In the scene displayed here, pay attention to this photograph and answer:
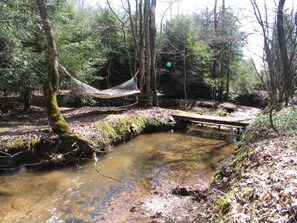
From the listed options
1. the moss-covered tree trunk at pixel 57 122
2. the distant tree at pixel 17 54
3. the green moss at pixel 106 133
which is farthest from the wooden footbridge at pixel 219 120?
the distant tree at pixel 17 54

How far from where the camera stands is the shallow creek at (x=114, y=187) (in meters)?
3.67

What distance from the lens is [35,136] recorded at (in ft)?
18.5

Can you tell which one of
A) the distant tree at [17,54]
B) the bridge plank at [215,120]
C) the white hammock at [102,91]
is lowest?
the bridge plank at [215,120]

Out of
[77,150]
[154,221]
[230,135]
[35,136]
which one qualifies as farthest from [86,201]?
[230,135]

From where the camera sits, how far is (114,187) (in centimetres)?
458

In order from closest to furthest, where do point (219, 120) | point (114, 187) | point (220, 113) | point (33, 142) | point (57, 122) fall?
point (114, 187) → point (33, 142) → point (57, 122) → point (219, 120) → point (220, 113)

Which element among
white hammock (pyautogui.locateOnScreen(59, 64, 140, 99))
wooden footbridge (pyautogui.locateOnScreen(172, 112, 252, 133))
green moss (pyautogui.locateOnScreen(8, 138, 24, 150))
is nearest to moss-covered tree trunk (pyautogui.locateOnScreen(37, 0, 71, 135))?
green moss (pyautogui.locateOnScreen(8, 138, 24, 150))

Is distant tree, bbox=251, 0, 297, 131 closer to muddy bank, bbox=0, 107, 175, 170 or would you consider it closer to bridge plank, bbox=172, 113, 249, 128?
bridge plank, bbox=172, 113, 249, 128

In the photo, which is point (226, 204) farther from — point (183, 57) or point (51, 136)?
point (183, 57)

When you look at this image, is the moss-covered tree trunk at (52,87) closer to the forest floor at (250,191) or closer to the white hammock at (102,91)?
the forest floor at (250,191)

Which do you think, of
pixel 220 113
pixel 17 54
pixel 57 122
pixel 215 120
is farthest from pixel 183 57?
pixel 57 122

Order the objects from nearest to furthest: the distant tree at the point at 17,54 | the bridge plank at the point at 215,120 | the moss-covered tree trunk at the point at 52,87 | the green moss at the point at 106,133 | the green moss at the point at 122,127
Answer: the moss-covered tree trunk at the point at 52,87 → the green moss at the point at 106,133 → the green moss at the point at 122,127 → the distant tree at the point at 17,54 → the bridge plank at the point at 215,120

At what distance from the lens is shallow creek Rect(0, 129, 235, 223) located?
12.0 feet

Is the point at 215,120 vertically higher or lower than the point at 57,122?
lower
